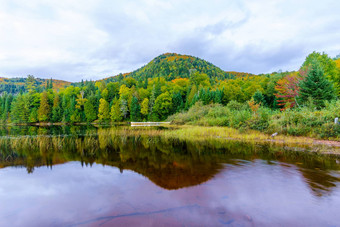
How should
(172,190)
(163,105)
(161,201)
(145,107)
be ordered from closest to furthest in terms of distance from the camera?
(161,201) → (172,190) → (163,105) → (145,107)

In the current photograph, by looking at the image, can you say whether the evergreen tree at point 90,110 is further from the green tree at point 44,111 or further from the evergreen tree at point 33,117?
the evergreen tree at point 33,117

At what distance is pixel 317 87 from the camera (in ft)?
93.2

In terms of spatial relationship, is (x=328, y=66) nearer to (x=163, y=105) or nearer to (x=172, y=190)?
(x=163, y=105)

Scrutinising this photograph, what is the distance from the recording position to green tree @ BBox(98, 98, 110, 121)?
69.6 m

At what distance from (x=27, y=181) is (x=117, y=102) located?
62825 mm

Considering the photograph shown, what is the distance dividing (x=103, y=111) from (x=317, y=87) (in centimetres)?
6148

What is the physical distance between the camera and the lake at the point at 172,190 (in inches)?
212

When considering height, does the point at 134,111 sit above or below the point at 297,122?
above

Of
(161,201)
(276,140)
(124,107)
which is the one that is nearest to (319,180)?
(161,201)

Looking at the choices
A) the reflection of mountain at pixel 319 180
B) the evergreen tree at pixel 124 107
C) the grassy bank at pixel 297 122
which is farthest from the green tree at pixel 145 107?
the reflection of mountain at pixel 319 180

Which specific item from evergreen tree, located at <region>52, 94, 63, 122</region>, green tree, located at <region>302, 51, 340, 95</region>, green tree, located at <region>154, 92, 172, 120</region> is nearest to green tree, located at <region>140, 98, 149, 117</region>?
green tree, located at <region>154, 92, 172, 120</region>

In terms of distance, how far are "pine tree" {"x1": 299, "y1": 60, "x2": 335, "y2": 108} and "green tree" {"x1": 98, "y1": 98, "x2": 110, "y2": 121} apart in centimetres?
5885

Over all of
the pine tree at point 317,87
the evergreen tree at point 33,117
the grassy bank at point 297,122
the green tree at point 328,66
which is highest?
the green tree at point 328,66

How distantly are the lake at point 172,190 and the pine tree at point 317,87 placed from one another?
20778 mm
